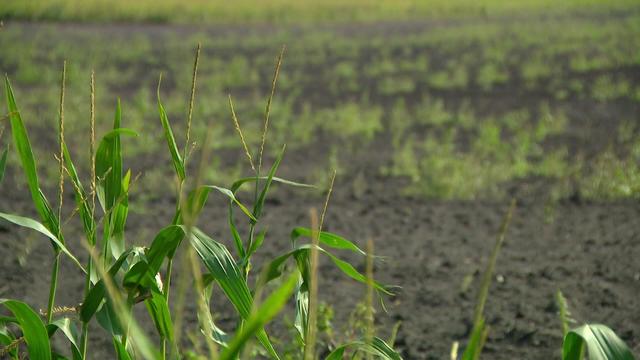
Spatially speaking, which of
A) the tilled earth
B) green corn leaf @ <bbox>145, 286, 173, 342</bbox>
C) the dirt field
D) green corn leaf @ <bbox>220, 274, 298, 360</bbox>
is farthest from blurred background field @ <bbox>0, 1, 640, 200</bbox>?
green corn leaf @ <bbox>220, 274, 298, 360</bbox>

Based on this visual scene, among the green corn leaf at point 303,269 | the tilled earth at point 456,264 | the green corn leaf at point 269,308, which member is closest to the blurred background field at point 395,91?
the tilled earth at point 456,264

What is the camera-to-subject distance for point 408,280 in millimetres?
4152

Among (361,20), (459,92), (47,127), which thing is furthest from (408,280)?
(361,20)

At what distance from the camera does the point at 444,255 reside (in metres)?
4.57

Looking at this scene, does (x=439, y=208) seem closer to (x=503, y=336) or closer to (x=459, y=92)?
(x=503, y=336)

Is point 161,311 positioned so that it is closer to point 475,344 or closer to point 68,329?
point 68,329

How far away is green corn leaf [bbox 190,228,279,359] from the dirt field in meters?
1.43

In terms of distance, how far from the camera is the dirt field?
137 inches

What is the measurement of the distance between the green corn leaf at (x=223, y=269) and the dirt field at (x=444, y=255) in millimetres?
1435

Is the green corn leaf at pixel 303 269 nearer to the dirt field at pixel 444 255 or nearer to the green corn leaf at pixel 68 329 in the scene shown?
the green corn leaf at pixel 68 329

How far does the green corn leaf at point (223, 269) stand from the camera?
1782 millimetres

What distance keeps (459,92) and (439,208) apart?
5216 mm

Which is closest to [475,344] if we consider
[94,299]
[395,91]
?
[94,299]

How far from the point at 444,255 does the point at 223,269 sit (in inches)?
113
